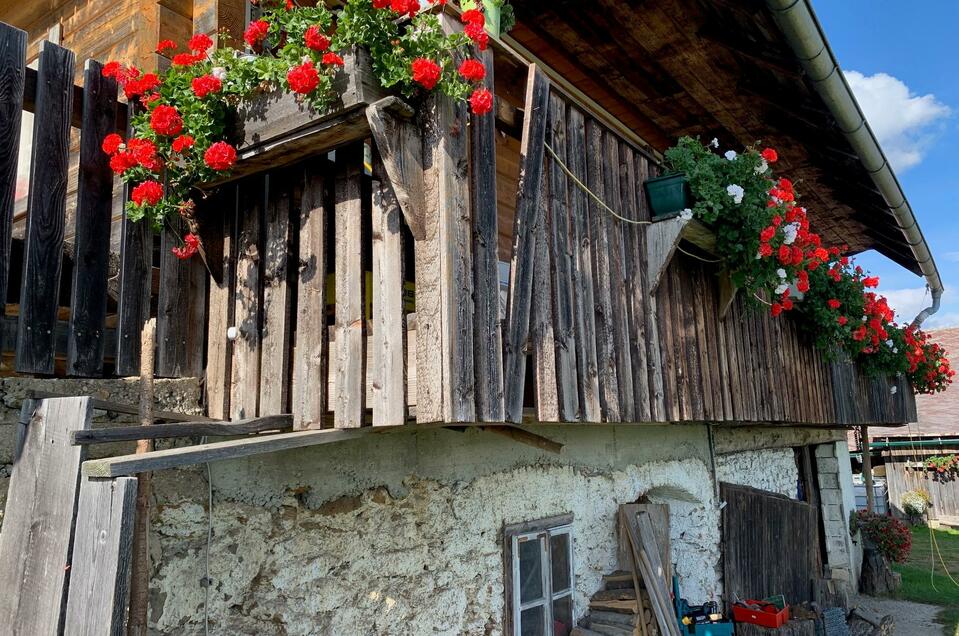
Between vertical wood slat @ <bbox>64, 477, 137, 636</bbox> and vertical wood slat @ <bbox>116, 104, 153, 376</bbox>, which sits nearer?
vertical wood slat @ <bbox>64, 477, 137, 636</bbox>

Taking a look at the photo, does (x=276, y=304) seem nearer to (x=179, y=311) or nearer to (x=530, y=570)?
(x=179, y=311)

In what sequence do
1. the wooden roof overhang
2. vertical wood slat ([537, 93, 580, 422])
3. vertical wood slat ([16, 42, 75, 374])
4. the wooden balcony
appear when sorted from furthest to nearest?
the wooden roof overhang < vertical wood slat ([537, 93, 580, 422]) < the wooden balcony < vertical wood slat ([16, 42, 75, 374])

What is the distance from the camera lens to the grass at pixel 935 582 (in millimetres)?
9148

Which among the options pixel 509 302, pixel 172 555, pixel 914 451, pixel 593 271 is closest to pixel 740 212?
pixel 593 271

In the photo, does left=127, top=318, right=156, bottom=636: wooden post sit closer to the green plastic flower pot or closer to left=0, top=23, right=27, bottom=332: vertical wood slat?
left=0, top=23, right=27, bottom=332: vertical wood slat

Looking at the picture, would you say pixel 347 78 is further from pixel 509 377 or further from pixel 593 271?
pixel 593 271

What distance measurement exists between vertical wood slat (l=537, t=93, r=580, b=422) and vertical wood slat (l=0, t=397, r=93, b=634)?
192cm

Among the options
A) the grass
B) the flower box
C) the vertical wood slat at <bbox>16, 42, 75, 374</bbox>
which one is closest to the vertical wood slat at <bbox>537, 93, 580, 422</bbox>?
the flower box

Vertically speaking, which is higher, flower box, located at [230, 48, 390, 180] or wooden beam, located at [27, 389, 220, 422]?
flower box, located at [230, 48, 390, 180]

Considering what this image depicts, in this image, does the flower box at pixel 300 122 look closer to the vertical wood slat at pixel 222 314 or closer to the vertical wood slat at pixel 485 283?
the vertical wood slat at pixel 222 314

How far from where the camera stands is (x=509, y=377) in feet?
9.46

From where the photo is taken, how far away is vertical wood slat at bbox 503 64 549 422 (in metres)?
2.90

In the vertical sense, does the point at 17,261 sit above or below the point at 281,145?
below

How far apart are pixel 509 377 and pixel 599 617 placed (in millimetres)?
2537
